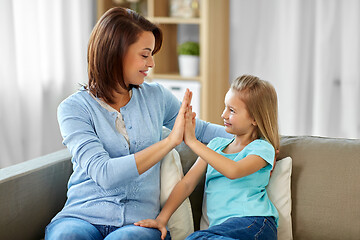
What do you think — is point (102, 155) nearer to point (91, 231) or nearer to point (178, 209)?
point (91, 231)

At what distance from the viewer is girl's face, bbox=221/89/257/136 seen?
70.8 inches

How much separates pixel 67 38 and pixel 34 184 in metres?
1.97

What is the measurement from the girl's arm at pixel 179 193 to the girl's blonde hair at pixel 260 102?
0.27 meters

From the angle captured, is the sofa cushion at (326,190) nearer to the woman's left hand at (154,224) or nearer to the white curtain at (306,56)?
the woman's left hand at (154,224)

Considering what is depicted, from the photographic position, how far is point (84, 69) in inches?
150

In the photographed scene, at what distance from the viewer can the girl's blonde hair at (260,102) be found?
1.79 meters

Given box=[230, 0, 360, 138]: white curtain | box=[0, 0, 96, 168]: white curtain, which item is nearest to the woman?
box=[0, 0, 96, 168]: white curtain

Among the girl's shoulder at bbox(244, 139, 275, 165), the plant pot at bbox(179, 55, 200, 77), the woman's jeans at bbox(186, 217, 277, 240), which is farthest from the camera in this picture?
the plant pot at bbox(179, 55, 200, 77)

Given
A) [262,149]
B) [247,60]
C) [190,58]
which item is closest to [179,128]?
[262,149]

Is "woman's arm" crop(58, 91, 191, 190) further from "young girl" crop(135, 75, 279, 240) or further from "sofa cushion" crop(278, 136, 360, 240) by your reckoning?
"sofa cushion" crop(278, 136, 360, 240)

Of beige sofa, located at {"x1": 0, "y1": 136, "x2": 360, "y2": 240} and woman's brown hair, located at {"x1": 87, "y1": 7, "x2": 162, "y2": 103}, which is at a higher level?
woman's brown hair, located at {"x1": 87, "y1": 7, "x2": 162, "y2": 103}

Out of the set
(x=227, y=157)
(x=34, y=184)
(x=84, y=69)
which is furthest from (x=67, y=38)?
(x=227, y=157)

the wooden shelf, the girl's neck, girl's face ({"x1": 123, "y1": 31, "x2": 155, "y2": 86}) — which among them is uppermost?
the wooden shelf

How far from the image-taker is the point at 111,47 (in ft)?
5.69
